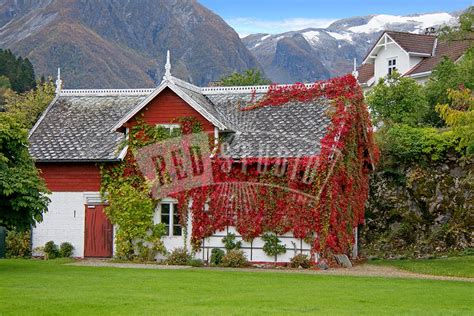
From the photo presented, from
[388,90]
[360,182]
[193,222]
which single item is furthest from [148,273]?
[388,90]

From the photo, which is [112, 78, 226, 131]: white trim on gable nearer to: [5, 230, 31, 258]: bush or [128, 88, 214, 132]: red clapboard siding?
[128, 88, 214, 132]: red clapboard siding

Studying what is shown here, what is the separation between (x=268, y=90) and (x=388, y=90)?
43.1 feet

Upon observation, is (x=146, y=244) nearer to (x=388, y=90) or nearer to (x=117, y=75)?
(x=388, y=90)

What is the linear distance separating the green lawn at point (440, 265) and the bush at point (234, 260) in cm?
529

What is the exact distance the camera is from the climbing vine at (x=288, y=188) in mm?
26531

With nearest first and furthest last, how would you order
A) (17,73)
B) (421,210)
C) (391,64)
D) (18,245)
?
(18,245) < (421,210) < (391,64) < (17,73)

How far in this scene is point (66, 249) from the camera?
29547mm

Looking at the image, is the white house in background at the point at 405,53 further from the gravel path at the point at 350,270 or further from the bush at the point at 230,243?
the gravel path at the point at 350,270

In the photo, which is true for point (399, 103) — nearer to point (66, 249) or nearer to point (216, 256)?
point (216, 256)

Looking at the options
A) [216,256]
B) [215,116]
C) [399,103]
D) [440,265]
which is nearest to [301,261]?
[216,256]

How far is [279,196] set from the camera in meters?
26.9

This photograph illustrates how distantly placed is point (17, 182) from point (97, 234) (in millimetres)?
7786

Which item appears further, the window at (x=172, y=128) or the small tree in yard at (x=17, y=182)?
the window at (x=172, y=128)

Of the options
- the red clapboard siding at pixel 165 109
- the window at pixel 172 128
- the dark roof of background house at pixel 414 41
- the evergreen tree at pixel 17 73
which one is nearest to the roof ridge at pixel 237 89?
the red clapboard siding at pixel 165 109
